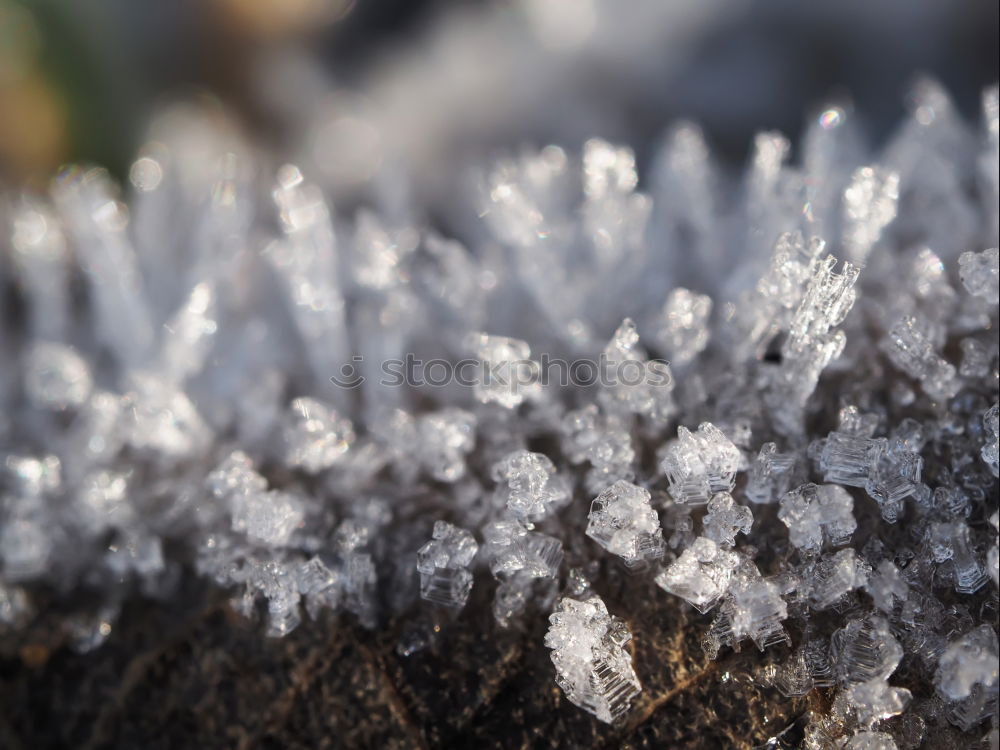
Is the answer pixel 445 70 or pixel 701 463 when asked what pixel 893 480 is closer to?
pixel 701 463

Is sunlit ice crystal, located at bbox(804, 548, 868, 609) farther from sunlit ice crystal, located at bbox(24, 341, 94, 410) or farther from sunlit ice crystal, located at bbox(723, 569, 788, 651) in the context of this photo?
sunlit ice crystal, located at bbox(24, 341, 94, 410)

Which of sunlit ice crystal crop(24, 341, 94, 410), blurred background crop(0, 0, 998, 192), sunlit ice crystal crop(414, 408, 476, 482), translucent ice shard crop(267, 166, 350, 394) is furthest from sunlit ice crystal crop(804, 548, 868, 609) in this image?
blurred background crop(0, 0, 998, 192)

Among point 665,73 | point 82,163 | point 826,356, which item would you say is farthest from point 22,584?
point 665,73

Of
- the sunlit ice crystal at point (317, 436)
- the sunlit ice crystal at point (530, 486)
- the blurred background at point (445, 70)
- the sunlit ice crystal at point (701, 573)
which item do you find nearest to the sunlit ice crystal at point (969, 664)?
the sunlit ice crystal at point (701, 573)

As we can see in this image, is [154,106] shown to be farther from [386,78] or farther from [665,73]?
[665,73]

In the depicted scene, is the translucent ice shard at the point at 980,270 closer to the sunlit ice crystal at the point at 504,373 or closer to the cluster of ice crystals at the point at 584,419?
Answer: the cluster of ice crystals at the point at 584,419

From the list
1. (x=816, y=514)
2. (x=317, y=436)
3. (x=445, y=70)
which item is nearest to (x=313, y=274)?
(x=317, y=436)
